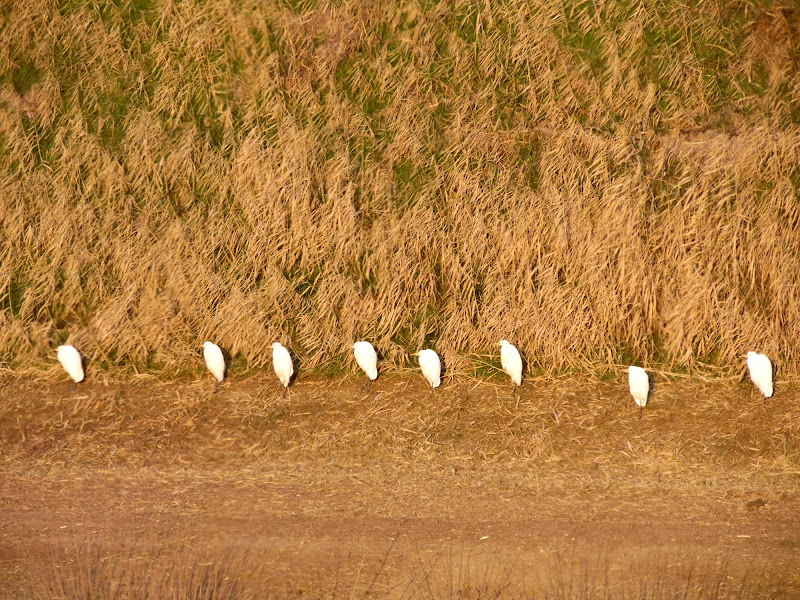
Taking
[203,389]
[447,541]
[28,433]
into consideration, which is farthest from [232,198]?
[447,541]

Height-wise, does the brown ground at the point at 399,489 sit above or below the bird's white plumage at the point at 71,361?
below

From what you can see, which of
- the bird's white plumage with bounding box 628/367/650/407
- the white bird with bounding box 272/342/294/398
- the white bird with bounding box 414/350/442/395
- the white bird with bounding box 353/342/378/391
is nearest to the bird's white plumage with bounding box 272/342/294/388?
the white bird with bounding box 272/342/294/398

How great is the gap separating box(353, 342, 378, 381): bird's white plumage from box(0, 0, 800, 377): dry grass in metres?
0.20

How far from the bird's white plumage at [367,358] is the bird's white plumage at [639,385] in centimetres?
182

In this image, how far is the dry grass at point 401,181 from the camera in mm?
6336

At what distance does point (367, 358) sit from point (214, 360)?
1.12 m

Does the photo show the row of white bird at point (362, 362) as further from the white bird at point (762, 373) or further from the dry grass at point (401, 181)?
the dry grass at point (401, 181)

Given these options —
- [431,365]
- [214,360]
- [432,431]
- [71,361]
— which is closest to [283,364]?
[214,360]

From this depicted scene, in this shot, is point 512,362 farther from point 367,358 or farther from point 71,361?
point 71,361

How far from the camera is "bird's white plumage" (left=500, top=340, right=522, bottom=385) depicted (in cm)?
595

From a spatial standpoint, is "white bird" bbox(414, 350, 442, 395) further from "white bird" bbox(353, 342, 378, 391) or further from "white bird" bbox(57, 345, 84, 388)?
"white bird" bbox(57, 345, 84, 388)

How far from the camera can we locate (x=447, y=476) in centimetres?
515

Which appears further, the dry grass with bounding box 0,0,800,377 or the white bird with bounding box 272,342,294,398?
the dry grass with bounding box 0,0,800,377

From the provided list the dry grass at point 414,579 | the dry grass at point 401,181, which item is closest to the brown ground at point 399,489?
the dry grass at point 414,579
